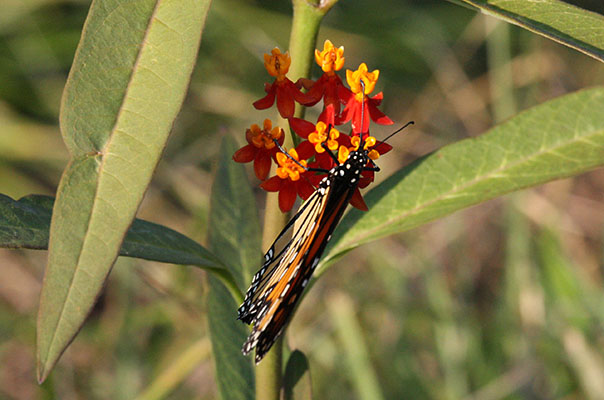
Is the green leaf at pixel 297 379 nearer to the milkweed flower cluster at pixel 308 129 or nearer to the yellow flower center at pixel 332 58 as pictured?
the milkweed flower cluster at pixel 308 129

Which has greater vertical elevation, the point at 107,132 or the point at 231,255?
the point at 107,132

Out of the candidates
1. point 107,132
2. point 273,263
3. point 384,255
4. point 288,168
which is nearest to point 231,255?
point 273,263

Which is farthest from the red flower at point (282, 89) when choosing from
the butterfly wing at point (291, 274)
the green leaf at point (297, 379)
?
the green leaf at point (297, 379)

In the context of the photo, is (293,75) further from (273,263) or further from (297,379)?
(297,379)

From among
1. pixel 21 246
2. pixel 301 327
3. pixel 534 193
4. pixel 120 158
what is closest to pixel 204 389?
pixel 301 327

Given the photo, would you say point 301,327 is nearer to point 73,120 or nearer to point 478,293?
point 478,293

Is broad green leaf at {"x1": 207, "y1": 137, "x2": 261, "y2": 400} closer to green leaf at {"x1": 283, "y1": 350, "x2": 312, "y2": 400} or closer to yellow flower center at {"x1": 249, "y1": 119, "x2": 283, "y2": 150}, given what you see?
green leaf at {"x1": 283, "y1": 350, "x2": 312, "y2": 400}

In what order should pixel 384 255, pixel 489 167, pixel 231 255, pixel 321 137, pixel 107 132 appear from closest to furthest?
pixel 107 132 → pixel 321 137 → pixel 489 167 → pixel 231 255 → pixel 384 255
